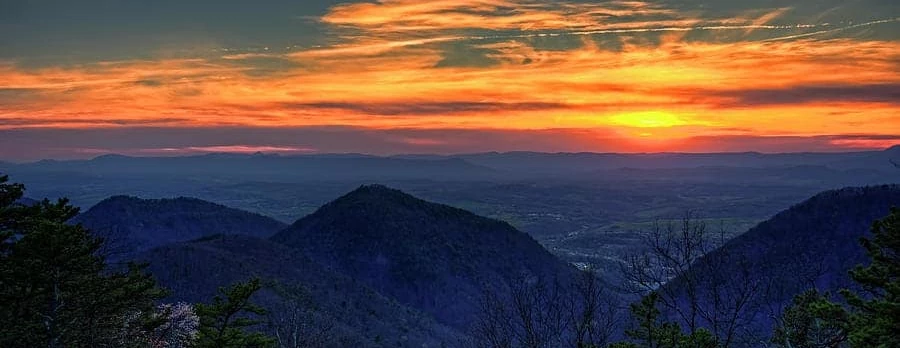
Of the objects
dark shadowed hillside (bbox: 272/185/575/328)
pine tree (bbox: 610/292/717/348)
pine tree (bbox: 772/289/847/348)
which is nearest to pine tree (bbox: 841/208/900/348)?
pine tree (bbox: 772/289/847/348)

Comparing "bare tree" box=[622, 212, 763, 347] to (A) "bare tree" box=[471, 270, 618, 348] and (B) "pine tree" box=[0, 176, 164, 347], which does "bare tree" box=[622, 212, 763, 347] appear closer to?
(A) "bare tree" box=[471, 270, 618, 348]

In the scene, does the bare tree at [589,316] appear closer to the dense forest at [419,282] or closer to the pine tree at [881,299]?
the dense forest at [419,282]

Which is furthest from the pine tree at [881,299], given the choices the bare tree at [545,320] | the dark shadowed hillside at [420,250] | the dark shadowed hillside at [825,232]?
the dark shadowed hillside at [420,250]

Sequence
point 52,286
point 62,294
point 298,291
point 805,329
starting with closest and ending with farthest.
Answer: point 805,329 → point 52,286 → point 62,294 → point 298,291

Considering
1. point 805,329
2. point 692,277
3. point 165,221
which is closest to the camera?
point 805,329

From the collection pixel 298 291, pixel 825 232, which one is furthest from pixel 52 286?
pixel 825 232

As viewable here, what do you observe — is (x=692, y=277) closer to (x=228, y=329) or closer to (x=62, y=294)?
(x=228, y=329)

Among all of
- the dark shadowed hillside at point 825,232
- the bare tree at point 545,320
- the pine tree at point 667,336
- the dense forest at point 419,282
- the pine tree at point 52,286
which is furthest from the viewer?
the dark shadowed hillside at point 825,232
